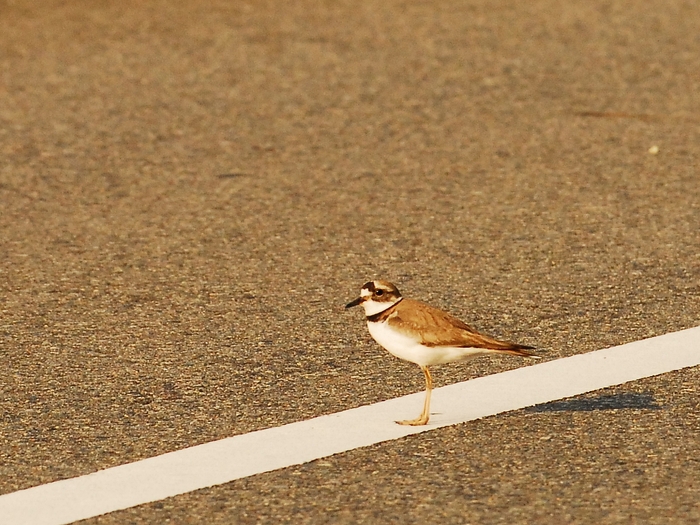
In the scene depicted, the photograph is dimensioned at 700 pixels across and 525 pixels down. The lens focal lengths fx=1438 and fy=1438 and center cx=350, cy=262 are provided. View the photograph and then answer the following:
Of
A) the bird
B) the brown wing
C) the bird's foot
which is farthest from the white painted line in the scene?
the brown wing

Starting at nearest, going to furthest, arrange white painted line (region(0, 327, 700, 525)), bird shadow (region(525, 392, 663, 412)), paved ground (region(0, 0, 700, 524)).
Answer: white painted line (region(0, 327, 700, 525)) → paved ground (region(0, 0, 700, 524)) → bird shadow (region(525, 392, 663, 412))

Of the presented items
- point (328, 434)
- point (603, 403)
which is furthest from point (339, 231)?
point (328, 434)

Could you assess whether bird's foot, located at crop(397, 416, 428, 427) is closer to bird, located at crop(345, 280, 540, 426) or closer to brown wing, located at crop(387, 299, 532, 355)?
bird, located at crop(345, 280, 540, 426)

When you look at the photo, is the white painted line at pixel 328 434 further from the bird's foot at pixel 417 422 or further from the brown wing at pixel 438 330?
the brown wing at pixel 438 330

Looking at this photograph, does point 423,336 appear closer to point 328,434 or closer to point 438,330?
point 438,330

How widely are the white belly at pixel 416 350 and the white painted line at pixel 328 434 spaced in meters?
0.25

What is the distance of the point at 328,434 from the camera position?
517cm

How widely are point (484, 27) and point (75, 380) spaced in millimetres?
8325

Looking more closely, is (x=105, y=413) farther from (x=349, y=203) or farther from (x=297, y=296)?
(x=349, y=203)

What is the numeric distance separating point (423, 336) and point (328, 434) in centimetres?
49

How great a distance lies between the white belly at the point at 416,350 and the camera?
519cm

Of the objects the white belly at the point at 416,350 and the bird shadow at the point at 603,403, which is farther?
the bird shadow at the point at 603,403

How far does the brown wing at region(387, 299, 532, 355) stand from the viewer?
5.16 meters

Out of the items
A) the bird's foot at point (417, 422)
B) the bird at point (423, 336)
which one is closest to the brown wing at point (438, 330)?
the bird at point (423, 336)
